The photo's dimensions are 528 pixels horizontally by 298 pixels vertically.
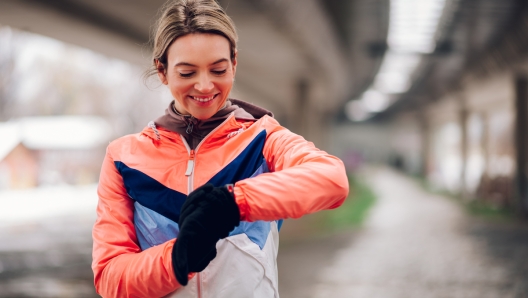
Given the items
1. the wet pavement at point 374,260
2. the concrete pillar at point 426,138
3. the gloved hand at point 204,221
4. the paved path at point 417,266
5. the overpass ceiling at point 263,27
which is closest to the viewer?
the gloved hand at point 204,221

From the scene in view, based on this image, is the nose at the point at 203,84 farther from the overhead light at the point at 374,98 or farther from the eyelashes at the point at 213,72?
the overhead light at the point at 374,98

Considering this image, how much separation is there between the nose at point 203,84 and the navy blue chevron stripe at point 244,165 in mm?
228

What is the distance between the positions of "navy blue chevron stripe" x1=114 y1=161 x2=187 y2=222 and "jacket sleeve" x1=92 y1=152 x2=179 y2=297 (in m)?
0.08

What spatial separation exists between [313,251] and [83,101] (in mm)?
26621

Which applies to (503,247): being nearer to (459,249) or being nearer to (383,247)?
(459,249)

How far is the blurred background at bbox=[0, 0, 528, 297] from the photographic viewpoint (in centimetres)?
911

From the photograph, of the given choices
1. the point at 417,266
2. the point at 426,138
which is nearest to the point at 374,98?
the point at 426,138

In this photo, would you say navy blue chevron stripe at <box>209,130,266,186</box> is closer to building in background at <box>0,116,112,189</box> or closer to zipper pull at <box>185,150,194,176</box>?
zipper pull at <box>185,150,194,176</box>

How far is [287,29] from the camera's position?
33.0 ft

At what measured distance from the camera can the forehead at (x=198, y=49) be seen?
1752 mm

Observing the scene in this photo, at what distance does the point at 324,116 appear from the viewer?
3738cm

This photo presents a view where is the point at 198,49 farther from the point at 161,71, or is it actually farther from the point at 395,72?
the point at 395,72

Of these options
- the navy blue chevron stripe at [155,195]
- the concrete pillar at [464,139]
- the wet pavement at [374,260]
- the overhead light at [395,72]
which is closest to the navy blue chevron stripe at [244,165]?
the navy blue chevron stripe at [155,195]

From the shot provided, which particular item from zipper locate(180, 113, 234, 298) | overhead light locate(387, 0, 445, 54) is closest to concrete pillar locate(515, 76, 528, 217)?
overhead light locate(387, 0, 445, 54)
